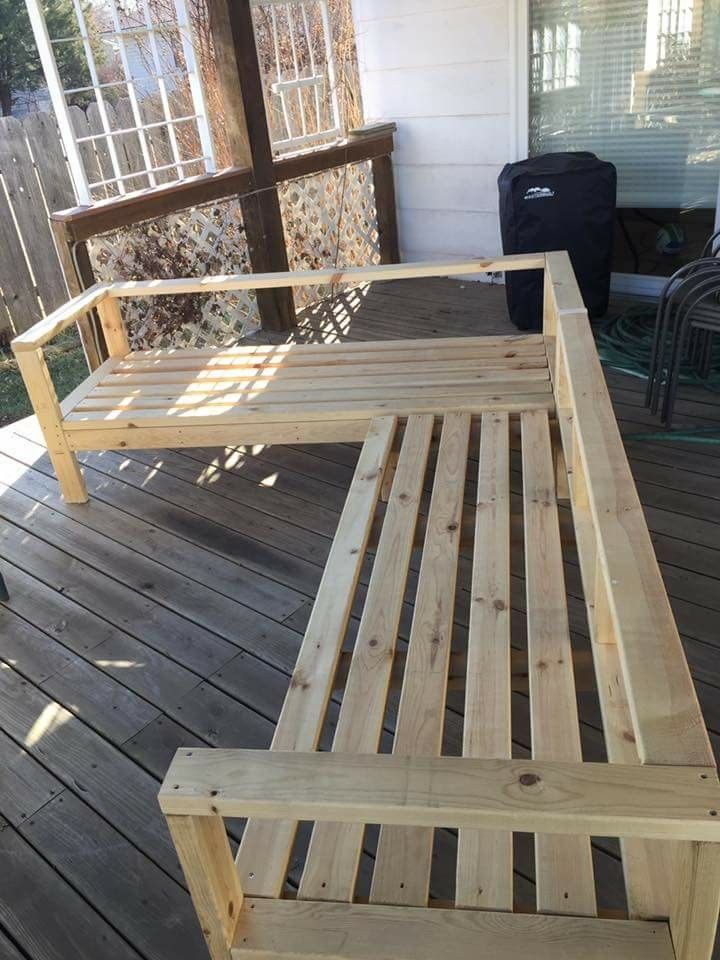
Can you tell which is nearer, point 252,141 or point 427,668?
point 427,668

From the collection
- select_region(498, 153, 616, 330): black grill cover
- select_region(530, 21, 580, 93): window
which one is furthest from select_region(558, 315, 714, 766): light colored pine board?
select_region(530, 21, 580, 93): window

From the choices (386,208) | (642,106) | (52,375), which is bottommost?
(52,375)

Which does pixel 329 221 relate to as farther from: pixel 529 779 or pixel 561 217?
pixel 529 779

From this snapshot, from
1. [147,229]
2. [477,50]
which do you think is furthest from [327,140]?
[147,229]

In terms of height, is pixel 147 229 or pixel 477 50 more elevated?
pixel 477 50

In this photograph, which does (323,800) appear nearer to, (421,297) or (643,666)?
(643,666)

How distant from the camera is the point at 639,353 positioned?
3641 mm

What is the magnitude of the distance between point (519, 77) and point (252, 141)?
4.75ft

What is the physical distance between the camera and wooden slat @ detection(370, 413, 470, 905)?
1.17 metres

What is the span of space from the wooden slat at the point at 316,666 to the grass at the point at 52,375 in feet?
9.66

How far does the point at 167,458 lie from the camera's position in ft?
10.8

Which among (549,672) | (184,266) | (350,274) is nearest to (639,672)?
(549,672)

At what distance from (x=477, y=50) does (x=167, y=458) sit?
284 cm

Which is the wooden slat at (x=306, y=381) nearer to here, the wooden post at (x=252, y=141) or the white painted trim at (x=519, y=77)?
the wooden post at (x=252, y=141)
